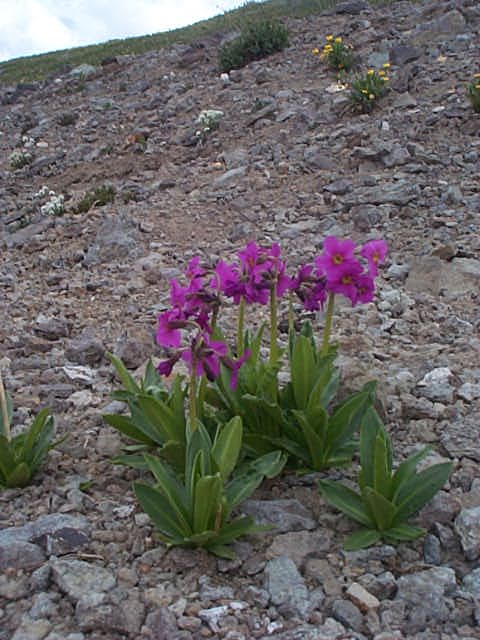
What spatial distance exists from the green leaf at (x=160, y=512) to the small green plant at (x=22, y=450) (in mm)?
679

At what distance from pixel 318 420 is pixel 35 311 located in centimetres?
351

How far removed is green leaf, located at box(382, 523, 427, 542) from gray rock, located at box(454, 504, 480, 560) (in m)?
0.16

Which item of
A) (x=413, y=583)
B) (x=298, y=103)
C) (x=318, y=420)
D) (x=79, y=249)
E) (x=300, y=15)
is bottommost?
(x=413, y=583)

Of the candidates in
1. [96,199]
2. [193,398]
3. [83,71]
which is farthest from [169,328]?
[83,71]

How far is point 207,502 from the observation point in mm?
2684

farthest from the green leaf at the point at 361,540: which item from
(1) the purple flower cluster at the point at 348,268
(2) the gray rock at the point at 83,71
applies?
(2) the gray rock at the point at 83,71

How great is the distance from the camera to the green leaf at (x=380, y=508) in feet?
8.98

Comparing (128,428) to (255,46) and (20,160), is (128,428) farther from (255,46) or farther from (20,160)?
(255,46)

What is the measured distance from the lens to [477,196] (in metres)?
6.84

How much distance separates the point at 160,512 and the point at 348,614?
2.62ft

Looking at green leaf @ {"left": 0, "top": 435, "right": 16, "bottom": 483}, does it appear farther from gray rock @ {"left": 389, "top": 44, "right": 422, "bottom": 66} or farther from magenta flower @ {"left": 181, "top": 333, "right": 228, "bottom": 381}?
gray rock @ {"left": 389, "top": 44, "right": 422, "bottom": 66}

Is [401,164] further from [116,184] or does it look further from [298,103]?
[116,184]

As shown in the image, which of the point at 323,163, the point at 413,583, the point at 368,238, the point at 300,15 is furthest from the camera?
the point at 300,15

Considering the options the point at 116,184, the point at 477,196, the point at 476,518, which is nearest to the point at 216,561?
the point at 476,518
